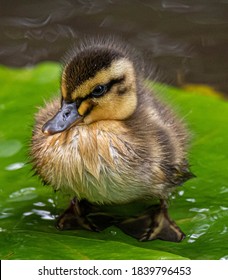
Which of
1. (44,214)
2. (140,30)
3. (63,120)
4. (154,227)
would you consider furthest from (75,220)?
(140,30)

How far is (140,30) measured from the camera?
489cm

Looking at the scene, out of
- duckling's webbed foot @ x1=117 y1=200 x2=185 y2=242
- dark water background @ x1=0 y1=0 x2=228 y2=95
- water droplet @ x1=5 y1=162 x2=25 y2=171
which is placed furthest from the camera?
dark water background @ x1=0 y1=0 x2=228 y2=95

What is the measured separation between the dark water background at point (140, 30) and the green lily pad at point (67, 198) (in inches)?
52.1

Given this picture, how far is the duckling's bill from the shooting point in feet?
7.81

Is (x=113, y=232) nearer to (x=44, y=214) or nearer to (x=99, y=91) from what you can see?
(x=44, y=214)

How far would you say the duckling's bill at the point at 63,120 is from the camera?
2.38 m

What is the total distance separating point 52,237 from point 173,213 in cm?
39

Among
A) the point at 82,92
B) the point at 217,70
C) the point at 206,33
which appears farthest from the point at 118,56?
the point at 206,33

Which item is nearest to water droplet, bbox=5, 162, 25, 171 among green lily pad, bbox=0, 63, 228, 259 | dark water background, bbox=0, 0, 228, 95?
green lily pad, bbox=0, 63, 228, 259

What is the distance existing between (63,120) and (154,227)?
407 mm

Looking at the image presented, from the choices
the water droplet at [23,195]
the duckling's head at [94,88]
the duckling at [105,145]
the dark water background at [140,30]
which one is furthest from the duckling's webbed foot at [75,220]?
the dark water background at [140,30]

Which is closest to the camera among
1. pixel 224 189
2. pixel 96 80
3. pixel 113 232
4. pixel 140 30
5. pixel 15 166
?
pixel 96 80

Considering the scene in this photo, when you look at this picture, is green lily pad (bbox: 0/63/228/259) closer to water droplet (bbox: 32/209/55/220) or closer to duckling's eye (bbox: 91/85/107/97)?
water droplet (bbox: 32/209/55/220)

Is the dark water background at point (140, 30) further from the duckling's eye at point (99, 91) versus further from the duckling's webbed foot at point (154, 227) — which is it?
the duckling's eye at point (99, 91)
